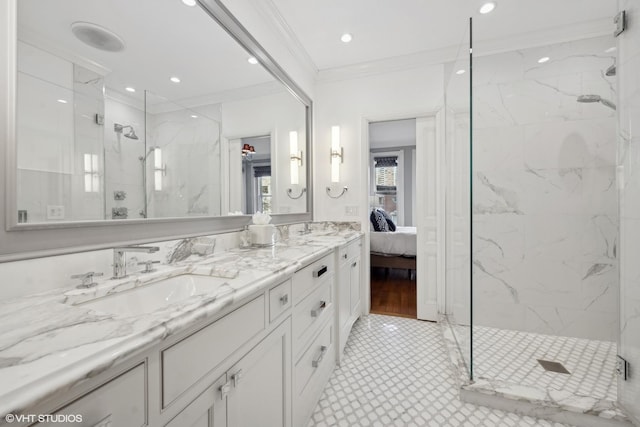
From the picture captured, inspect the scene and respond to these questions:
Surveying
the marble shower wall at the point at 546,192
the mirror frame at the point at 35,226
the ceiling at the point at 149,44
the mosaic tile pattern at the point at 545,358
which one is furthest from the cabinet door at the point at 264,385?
the marble shower wall at the point at 546,192

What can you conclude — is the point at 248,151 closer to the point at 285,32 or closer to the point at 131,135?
the point at 131,135

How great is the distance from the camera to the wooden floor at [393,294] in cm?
282

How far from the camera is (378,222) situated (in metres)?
4.38

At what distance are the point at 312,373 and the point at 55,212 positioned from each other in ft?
4.16

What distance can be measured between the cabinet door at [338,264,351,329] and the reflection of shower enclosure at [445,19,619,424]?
0.85m

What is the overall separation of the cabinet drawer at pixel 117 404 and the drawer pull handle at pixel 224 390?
215mm

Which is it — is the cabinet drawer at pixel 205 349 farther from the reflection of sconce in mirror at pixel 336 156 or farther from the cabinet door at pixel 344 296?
the reflection of sconce in mirror at pixel 336 156

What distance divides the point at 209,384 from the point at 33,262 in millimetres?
626

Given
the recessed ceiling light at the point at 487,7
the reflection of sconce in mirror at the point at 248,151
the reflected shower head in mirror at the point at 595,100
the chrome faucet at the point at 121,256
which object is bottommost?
the chrome faucet at the point at 121,256

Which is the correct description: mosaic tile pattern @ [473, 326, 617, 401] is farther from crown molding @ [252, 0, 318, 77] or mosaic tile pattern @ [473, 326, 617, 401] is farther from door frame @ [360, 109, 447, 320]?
crown molding @ [252, 0, 318, 77]

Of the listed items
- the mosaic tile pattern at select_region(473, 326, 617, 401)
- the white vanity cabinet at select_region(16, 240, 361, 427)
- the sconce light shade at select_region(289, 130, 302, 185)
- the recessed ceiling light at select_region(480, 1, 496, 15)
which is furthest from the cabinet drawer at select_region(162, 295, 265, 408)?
the recessed ceiling light at select_region(480, 1, 496, 15)

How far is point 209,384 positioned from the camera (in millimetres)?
653

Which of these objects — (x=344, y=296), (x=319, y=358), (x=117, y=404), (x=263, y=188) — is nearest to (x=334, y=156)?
(x=263, y=188)

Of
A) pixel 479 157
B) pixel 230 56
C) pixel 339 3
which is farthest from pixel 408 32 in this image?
pixel 230 56
